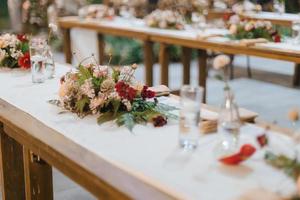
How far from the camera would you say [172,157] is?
1.58m

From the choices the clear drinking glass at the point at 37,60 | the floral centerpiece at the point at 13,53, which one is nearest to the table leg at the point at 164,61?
the floral centerpiece at the point at 13,53

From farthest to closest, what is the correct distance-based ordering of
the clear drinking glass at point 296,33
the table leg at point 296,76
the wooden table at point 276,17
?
the table leg at point 296,76 < the wooden table at point 276,17 < the clear drinking glass at point 296,33

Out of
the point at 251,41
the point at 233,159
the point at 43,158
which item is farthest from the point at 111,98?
the point at 251,41

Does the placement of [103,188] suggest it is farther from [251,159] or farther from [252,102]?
[252,102]

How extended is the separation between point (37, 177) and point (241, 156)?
119 cm

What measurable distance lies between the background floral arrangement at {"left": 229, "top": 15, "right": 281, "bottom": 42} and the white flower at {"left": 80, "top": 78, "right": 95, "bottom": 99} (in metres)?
2.41

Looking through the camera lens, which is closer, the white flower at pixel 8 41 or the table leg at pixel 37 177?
the table leg at pixel 37 177

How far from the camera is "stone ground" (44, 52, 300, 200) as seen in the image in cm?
499

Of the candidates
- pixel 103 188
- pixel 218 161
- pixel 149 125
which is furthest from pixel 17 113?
pixel 218 161

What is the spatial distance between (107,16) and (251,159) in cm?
483

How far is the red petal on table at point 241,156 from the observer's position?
1505 mm

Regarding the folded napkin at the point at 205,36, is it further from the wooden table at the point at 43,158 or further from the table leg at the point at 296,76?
the table leg at the point at 296,76

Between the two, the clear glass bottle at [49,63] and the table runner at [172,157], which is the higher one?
the clear glass bottle at [49,63]

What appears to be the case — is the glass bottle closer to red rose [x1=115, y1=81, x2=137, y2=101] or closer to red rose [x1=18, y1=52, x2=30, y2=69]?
red rose [x1=115, y1=81, x2=137, y2=101]
